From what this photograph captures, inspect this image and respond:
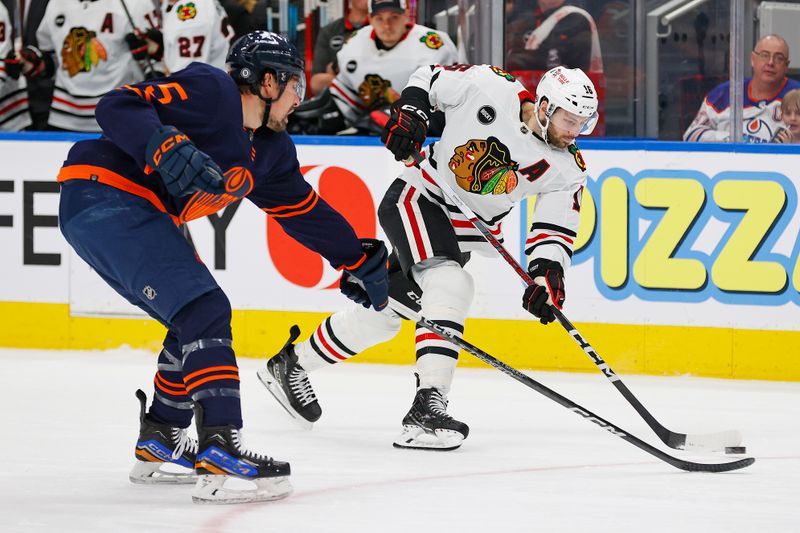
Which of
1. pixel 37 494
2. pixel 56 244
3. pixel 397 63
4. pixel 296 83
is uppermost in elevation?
pixel 397 63

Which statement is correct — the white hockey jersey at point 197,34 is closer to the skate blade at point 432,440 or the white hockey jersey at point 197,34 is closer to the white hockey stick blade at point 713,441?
the skate blade at point 432,440

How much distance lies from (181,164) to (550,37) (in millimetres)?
2832

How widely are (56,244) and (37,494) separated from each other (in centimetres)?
245

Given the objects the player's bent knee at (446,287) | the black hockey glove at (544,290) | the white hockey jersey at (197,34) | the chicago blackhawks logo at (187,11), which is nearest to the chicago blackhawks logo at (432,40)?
the white hockey jersey at (197,34)

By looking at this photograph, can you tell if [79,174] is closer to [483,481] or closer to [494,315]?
[483,481]

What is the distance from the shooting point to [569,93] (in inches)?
145

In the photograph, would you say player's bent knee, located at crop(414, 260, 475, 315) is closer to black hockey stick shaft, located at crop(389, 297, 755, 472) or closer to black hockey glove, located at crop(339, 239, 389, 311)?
black hockey stick shaft, located at crop(389, 297, 755, 472)

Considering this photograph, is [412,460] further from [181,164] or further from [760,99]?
[760,99]

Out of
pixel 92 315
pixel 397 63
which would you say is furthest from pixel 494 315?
pixel 92 315

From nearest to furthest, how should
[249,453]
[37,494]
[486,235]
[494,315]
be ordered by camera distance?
[249,453], [37,494], [486,235], [494,315]

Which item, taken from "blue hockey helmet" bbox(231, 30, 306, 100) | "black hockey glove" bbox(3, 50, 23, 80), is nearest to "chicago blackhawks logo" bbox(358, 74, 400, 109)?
"black hockey glove" bbox(3, 50, 23, 80)

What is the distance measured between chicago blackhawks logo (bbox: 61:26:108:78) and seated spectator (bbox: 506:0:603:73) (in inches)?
67.1

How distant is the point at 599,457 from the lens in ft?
11.9

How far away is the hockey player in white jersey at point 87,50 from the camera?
18.7 feet
